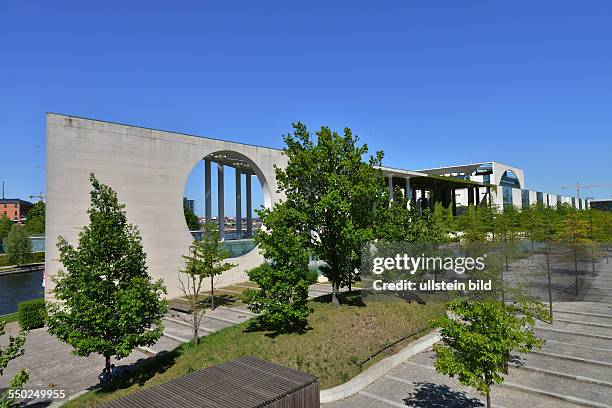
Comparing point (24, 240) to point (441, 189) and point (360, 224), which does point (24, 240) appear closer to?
point (360, 224)

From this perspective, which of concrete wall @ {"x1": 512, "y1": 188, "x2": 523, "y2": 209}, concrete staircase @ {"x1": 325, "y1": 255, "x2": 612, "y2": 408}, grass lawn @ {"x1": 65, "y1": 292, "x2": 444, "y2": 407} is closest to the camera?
concrete staircase @ {"x1": 325, "y1": 255, "x2": 612, "y2": 408}

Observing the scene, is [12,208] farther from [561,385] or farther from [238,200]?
[561,385]

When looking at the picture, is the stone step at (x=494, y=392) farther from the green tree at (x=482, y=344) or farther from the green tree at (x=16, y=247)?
the green tree at (x=16, y=247)

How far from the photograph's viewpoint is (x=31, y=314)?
21.2 m

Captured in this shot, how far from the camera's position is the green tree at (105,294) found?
12.3m

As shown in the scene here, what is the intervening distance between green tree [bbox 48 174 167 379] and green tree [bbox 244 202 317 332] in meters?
4.63

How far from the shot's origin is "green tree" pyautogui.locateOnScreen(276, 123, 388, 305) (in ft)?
64.7

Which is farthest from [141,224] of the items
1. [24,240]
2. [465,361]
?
[24,240]

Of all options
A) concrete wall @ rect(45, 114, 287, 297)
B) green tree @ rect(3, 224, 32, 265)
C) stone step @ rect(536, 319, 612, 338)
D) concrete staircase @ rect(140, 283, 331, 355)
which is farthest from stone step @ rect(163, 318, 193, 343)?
green tree @ rect(3, 224, 32, 265)

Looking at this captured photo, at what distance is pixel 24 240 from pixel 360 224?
184ft

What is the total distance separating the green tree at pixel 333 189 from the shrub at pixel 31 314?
51.6 ft

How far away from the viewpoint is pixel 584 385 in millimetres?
12484

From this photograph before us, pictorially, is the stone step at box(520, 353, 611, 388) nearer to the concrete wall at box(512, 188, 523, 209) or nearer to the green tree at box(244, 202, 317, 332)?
the green tree at box(244, 202, 317, 332)

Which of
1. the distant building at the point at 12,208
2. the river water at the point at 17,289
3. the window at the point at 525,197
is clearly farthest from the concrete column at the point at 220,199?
the distant building at the point at 12,208
